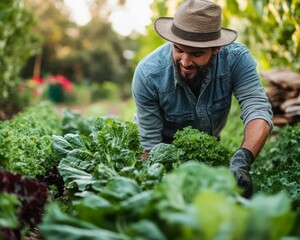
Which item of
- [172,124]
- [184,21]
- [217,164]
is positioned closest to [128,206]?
[217,164]

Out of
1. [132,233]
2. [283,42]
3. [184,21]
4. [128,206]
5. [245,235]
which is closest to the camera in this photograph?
[245,235]

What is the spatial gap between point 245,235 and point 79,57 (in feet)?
83.3

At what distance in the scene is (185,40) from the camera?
3.98 meters

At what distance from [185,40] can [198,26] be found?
19cm

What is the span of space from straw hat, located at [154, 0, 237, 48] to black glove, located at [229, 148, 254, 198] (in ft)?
3.06

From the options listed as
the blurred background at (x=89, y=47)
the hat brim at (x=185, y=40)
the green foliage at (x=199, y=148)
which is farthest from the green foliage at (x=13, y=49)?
the green foliage at (x=199, y=148)

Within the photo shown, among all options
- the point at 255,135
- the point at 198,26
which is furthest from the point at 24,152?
the point at 255,135

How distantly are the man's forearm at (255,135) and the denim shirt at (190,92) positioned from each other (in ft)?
0.63

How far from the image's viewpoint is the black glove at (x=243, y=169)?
3414 mm

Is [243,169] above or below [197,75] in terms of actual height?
below

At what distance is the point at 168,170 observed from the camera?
145 inches

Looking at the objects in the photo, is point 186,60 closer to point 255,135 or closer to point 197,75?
point 197,75

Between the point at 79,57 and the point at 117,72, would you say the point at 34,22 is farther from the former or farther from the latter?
the point at 117,72

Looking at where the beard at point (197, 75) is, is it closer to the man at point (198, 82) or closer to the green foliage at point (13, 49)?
the man at point (198, 82)
